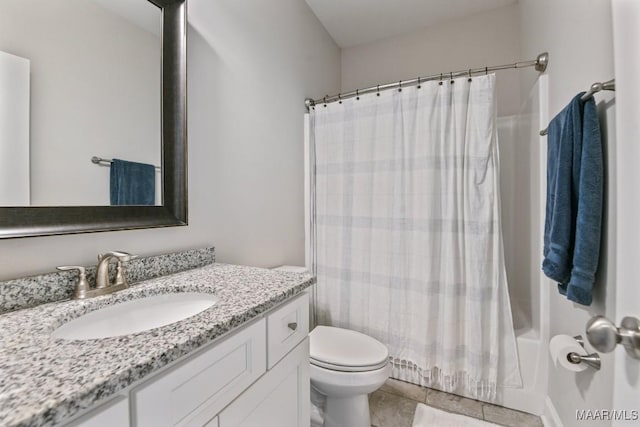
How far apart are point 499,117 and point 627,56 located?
5.95 ft

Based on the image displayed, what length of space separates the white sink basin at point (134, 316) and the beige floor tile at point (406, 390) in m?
1.42

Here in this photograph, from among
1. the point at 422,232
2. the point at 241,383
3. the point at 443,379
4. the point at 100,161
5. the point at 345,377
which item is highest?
the point at 100,161

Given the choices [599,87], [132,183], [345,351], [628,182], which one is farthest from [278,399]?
[599,87]

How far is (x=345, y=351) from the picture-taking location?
140 centimetres

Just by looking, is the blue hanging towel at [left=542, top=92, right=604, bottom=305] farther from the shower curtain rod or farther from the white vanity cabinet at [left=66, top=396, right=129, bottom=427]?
the white vanity cabinet at [left=66, top=396, right=129, bottom=427]

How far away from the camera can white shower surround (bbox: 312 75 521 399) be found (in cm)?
151

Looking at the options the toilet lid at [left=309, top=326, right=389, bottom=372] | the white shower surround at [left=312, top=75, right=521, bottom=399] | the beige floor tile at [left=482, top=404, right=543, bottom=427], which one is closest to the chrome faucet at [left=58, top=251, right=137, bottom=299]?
the toilet lid at [left=309, top=326, right=389, bottom=372]

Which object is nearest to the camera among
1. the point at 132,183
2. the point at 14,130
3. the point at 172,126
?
the point at 14,130

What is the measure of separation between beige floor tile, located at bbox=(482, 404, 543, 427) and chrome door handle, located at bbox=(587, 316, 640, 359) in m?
1.40

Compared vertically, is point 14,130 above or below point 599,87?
below

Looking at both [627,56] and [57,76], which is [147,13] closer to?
[57,76]

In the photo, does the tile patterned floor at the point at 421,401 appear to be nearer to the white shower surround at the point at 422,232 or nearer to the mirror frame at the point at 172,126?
the white shower surround at the point at 422,232

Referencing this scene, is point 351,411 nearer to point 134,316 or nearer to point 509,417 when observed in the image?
point 509,417

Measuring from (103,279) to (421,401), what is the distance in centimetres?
173
